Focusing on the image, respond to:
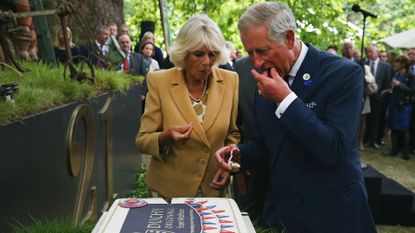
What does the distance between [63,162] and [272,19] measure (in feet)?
5.92

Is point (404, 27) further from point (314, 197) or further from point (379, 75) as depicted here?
point (314, 197)

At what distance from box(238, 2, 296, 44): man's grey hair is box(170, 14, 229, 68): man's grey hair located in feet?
2.98

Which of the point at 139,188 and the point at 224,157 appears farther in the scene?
the point at 139,188

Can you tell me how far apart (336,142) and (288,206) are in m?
0.35

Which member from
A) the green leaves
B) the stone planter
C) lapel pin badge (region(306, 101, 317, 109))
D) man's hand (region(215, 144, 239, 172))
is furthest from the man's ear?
the green leaves

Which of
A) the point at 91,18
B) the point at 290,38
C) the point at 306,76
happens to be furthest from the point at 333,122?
the point at 91,18

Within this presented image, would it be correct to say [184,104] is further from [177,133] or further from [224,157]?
[224,157]

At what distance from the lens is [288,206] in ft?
6.27

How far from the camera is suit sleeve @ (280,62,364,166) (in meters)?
1.67

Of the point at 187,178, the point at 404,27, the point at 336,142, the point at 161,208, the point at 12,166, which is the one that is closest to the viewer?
the point at 161,208

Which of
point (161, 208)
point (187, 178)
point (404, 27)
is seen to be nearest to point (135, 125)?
point (187, 178)

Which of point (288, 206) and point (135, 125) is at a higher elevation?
point (288, 206)

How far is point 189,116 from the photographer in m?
2.75

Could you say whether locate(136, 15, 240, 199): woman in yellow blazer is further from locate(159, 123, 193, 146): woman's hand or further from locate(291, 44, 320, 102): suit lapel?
locate(291, 44, 320, 102): suit lapel
